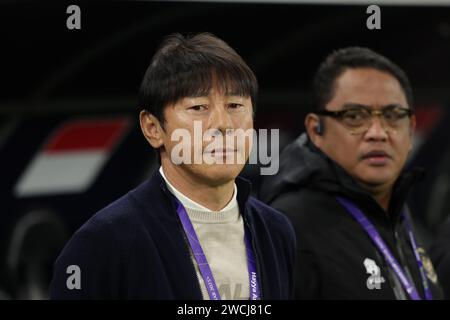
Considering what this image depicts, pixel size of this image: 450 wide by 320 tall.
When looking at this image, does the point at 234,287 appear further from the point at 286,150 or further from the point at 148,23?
the point at 148,23

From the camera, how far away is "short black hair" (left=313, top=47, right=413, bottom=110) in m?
2.97

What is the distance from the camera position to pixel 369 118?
9.62ft

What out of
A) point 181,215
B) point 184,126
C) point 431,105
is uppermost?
point 431,105

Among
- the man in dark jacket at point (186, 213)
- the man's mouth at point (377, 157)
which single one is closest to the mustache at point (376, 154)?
the man's mouth at point (377, 157)

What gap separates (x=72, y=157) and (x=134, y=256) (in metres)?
2.73

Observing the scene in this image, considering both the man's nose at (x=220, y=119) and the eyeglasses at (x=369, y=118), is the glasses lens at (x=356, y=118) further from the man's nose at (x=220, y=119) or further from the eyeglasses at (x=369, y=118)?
the man's nose at (x=220, y=119)

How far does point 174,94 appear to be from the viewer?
192 centimetres

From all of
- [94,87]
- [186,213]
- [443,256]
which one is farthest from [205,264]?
[94,87]

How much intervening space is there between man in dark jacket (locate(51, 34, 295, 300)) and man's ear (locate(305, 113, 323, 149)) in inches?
40.5

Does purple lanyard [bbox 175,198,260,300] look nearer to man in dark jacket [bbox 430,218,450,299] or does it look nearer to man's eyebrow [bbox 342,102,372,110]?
man's eyebrow [bbox 342,102,372,110]

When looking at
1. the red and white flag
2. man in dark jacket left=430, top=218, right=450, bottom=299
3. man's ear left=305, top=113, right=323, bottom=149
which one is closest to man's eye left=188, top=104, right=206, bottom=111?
man's ear left=305, top=113, right=323, bottom=149

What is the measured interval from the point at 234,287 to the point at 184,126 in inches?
13.6

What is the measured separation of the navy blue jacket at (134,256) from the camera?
1866mm

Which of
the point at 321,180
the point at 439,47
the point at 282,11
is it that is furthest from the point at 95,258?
the point at 439,47
